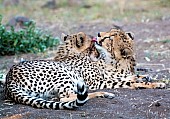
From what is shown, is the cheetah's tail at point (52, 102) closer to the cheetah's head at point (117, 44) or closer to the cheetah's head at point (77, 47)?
the cheetah's head at point (77, 47)

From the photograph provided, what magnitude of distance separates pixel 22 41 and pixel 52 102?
3.98 metres

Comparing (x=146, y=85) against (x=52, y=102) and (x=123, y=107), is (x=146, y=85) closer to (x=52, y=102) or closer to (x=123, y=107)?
(x=123, y=107)

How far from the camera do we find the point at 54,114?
15.4 feet

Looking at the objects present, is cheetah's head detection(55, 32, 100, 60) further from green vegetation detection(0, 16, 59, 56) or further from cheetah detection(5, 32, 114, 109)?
green vegetation detection(0, 16, 59, 56)

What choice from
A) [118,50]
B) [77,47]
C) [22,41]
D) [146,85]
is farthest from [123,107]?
[22,41]

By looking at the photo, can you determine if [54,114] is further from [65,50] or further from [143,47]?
[143,47]

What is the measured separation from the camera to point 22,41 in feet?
28.8

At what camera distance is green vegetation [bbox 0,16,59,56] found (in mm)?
8680

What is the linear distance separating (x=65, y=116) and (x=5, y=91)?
1050mm

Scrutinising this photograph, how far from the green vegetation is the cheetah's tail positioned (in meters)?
3.51

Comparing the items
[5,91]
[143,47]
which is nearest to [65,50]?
[5,91]

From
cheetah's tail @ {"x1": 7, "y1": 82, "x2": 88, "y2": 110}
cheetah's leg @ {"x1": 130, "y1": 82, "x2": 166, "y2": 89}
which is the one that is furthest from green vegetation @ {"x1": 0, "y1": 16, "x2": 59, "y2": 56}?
cheetah's tail @ {"x1": 7, "y1": 82, "x2": 88, "y2": 110}

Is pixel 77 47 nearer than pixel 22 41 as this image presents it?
Yes

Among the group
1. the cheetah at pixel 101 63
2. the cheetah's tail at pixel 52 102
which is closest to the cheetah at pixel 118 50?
the cheetah at pixel 101 63
